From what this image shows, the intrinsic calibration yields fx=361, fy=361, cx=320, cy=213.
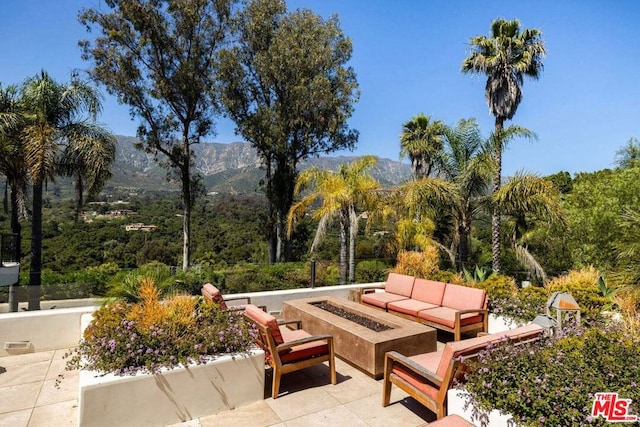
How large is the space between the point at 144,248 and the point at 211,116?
10.5 metres

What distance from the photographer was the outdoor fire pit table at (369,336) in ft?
13.5

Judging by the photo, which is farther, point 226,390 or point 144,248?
point 144,248

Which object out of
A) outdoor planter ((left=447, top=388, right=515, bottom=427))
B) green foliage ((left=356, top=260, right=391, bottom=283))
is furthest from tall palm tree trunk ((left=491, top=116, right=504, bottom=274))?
outdoor planter ((left=447, top=388, right=515, bottom=427))

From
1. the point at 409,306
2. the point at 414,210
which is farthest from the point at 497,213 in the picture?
the point at 409,306

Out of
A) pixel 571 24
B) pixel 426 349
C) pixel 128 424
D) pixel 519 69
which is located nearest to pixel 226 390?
pixel 128 424

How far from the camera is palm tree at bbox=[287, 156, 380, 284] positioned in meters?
9.82

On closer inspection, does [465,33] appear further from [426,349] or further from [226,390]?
[226,390]

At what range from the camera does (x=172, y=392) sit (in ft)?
10.7

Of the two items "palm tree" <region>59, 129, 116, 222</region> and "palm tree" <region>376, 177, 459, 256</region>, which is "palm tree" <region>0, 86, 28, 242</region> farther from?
"palm tree" <region>376, 177, 459, 256</region>

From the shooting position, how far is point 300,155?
17.1 m

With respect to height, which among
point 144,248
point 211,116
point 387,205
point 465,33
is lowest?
point 144,248

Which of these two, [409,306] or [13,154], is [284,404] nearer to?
[409,306]

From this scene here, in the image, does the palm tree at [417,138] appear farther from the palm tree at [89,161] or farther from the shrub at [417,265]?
the palm tree at [89,161]

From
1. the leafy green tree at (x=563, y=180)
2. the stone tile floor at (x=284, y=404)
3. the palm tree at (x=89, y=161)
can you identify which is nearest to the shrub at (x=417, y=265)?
the stone tile floor at (x=284, y=404)
